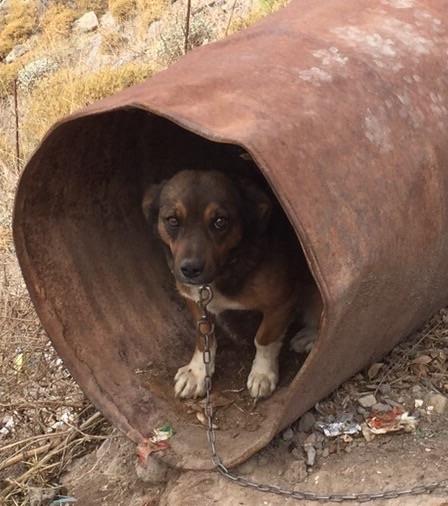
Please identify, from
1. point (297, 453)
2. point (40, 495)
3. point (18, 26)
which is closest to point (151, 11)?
point (18, 26)

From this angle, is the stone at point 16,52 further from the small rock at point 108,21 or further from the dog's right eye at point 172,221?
the dog's right eye at point 172,221

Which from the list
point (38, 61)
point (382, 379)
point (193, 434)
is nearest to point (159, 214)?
point (193, 434)

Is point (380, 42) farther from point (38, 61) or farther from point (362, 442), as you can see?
point (38, 61)

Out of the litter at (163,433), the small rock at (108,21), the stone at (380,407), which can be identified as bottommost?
the small rock at (108,21)

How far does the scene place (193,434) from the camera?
11.3ft

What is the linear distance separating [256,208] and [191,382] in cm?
83

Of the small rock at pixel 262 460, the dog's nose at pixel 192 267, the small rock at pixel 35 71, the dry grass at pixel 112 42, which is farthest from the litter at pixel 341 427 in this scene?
the dry grass at pixel 112 42

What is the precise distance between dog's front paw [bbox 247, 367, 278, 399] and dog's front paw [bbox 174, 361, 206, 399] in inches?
8.5

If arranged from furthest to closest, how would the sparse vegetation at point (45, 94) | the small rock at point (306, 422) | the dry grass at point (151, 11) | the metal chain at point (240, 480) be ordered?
the dry grass at point (151, 11) → the sparse vegetation at point (45, 94) → the small rock at point (306, 422) → the metal chain at point (240, 480)

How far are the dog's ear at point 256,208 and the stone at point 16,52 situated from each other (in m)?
12.4

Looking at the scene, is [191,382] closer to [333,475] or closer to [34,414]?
[333,475]

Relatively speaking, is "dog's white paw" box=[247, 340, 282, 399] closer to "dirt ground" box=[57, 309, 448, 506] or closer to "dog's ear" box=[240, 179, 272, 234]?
"dirt ground" box=[57, 309, 448, 506]

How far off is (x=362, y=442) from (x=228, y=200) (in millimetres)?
1062

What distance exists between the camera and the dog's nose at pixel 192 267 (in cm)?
309
